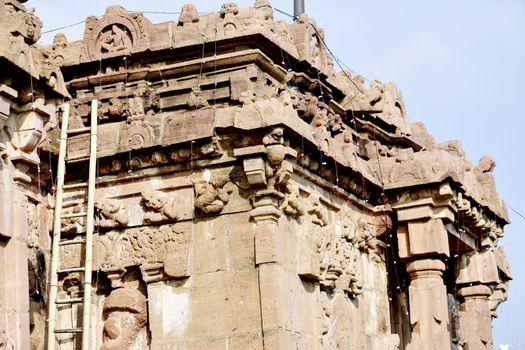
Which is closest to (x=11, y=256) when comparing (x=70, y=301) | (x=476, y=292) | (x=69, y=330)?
A: (x=70, y=301)

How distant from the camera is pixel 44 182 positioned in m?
15.6

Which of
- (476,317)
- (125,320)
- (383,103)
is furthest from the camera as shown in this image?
(476,317)

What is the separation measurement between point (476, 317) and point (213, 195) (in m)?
8.17

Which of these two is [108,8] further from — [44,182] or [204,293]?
[204,293]

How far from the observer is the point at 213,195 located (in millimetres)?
15945

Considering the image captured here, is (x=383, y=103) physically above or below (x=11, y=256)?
above

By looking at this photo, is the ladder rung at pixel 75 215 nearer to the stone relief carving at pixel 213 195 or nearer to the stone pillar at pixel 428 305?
the stone relief carving at pixel 213 195

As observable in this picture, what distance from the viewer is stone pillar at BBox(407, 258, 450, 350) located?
1914 cm

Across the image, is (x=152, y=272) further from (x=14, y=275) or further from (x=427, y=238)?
(x=427, y=238)

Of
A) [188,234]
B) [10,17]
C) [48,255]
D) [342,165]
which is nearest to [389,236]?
[342,165]

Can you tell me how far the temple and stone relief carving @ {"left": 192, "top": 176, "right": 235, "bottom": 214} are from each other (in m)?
0.02

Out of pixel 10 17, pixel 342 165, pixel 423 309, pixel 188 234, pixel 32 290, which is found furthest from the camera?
pixel 423 309

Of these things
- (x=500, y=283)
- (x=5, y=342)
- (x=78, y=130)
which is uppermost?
(x=78, y=130)

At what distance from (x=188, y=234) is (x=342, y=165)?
2.79 meters
